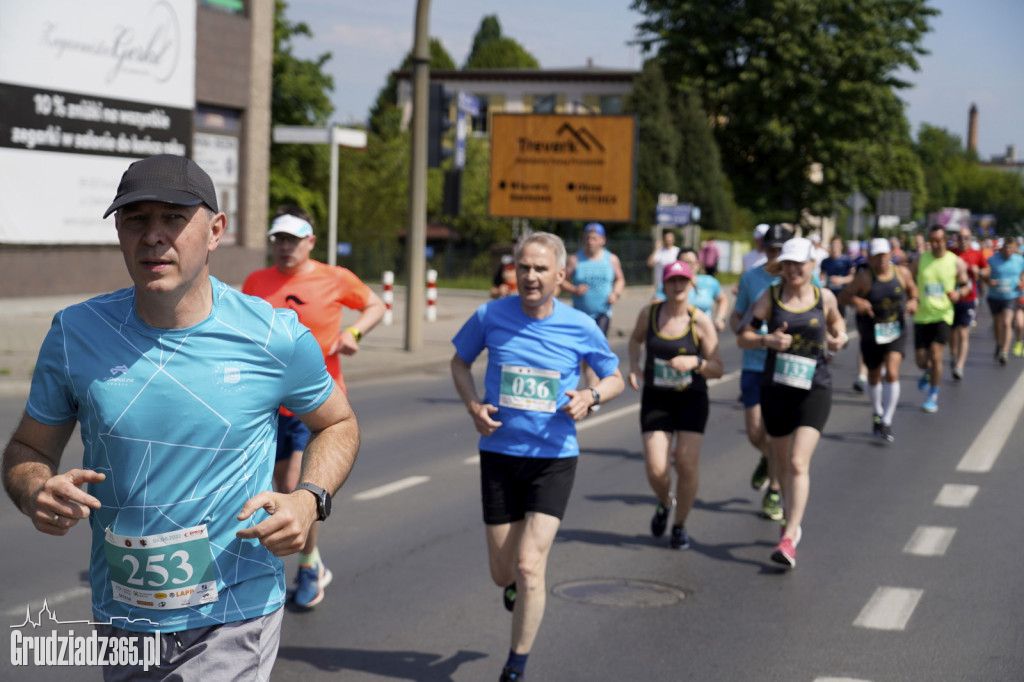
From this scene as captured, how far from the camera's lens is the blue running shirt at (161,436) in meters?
2.96

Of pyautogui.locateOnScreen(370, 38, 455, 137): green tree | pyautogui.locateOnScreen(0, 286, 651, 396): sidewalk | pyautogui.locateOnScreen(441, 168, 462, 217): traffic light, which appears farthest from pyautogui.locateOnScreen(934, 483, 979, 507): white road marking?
pyautogui.locateOnScreen(370, 38, 455, 137): green tree

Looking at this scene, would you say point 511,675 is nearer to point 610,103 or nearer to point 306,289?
point 306,289

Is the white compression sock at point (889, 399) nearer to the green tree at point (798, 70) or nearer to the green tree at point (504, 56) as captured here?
the green tree at point (798, 70)

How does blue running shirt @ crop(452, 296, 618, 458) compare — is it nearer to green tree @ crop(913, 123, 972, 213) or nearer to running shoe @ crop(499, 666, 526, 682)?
running shoe @ crop(499, 666, 526, 682)

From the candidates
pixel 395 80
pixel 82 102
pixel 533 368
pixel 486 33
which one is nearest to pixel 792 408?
pixel 533 368

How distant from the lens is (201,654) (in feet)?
9.92

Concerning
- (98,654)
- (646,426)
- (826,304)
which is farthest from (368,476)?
(98,654)

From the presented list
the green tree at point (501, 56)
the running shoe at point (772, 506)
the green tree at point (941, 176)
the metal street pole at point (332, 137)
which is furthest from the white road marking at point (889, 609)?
the green tree at point (941, 176)

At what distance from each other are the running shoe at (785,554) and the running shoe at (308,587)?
258 cm

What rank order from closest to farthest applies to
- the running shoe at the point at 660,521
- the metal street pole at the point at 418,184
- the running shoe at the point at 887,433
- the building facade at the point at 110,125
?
Result: the running shoe at the point at 660,521 < the running shoe at the point at 887,433 < the metal street pole at the point at 418,184 < the building facade at the point at 110,125

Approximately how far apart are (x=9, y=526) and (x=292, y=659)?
3131 mm

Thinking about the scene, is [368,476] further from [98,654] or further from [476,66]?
[476,66]

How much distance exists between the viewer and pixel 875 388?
1284 cm

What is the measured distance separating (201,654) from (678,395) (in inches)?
202
